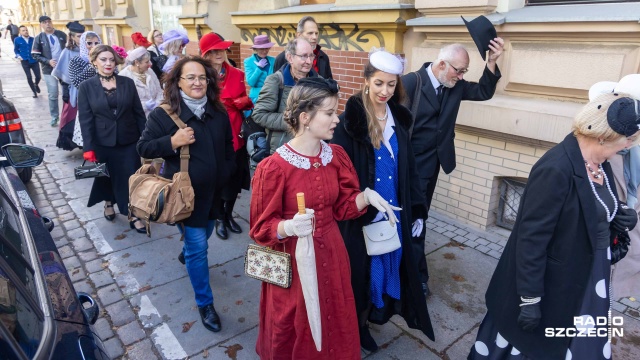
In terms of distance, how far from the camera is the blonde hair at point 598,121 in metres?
1.98

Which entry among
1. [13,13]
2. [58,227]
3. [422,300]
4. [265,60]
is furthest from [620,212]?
[13,13]

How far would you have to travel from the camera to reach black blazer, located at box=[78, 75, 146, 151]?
4.41 meters

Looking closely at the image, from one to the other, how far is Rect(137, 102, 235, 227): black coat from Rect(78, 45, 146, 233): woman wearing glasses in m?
1.72

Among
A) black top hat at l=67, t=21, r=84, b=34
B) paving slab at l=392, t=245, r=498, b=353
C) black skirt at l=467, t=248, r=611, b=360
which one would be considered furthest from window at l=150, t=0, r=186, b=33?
black skirt at l=467, t=248, r=611, b=360

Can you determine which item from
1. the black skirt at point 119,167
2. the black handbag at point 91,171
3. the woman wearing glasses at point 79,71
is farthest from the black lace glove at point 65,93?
the black handbag at point 91,171

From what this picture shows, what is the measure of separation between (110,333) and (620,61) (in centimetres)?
440

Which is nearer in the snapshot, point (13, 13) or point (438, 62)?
point (438, 62)

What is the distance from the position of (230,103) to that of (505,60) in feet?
9.00

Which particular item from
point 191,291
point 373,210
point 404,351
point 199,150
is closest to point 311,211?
point 373,210

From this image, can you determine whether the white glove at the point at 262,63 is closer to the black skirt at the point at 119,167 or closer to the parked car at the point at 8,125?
the black skirt at the point at 119,167

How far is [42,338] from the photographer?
158cm

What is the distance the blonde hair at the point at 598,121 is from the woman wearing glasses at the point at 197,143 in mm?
2237

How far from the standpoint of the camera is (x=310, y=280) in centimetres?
211

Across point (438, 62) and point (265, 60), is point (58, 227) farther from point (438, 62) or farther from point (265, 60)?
point (438, 62)
